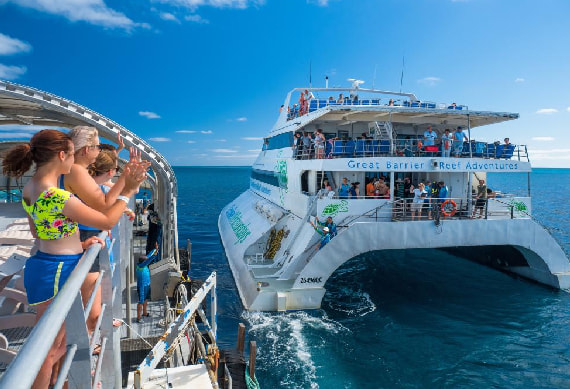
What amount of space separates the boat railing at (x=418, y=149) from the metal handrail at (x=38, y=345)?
45.1 feet

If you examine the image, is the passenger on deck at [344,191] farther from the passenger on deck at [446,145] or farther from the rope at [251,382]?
the rope at [251,382]

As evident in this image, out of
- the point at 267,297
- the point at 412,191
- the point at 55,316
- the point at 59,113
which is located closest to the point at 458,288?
the point at 412,191

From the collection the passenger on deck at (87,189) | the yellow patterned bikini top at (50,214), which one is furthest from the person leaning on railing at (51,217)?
the passenger on deck at (87,189)

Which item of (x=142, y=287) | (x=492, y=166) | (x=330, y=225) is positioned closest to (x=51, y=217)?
(x=142, y=287)

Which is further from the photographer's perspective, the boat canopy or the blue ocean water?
the blue ocean water

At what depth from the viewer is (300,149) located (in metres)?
18.2

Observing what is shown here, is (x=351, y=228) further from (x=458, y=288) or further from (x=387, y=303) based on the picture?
(x=458, y=288)

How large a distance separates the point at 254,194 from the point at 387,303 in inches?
720

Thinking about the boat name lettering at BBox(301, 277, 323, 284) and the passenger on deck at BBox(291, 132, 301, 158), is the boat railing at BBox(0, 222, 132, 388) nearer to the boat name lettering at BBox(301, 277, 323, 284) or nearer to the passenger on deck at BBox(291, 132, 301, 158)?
the boat name lettering at BBox(301, 277, 323, 284)

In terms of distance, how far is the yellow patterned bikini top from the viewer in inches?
99.1

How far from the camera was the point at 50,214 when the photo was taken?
2.54m

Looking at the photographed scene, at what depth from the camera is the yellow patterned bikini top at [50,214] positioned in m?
2.52

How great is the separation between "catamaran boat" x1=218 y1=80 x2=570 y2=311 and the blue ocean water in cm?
102

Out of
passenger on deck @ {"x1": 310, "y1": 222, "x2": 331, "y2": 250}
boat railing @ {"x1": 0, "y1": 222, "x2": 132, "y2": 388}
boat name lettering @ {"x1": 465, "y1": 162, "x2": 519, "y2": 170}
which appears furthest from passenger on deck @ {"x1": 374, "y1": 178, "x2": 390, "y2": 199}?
boat railing @ {"x1": 0, "y1": 222, "x2": 132, "y2": 388}
